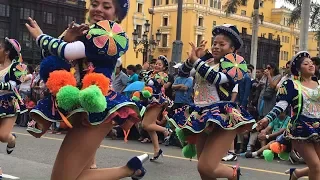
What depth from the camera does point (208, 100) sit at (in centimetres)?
575

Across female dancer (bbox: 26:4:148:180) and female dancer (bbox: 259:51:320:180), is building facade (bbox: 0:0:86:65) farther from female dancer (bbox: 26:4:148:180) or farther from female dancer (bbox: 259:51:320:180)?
female dancer (bbox: 26:4:148:180)

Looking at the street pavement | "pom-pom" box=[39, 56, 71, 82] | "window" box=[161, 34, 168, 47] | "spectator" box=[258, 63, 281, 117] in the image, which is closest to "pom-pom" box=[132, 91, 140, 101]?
the street pavement

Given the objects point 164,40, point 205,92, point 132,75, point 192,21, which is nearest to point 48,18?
point 192,21

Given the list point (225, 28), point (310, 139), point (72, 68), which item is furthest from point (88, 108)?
point (310, 139)

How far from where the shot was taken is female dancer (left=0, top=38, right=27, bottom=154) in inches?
305

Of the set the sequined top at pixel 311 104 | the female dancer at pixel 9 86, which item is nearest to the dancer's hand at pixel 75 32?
the sequined top at pixel 311 104

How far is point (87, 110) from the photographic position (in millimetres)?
4094

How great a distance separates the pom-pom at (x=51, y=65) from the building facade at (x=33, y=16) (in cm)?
4690

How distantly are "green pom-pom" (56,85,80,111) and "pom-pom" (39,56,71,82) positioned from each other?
249mm

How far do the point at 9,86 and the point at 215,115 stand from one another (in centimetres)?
378

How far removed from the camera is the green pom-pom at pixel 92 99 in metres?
4.02

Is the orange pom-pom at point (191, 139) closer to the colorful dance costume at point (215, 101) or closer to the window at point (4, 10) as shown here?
the colorful dance costume at point (215, 101)

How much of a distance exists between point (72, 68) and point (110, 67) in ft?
1.10

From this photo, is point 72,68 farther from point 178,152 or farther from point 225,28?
point 178,152
